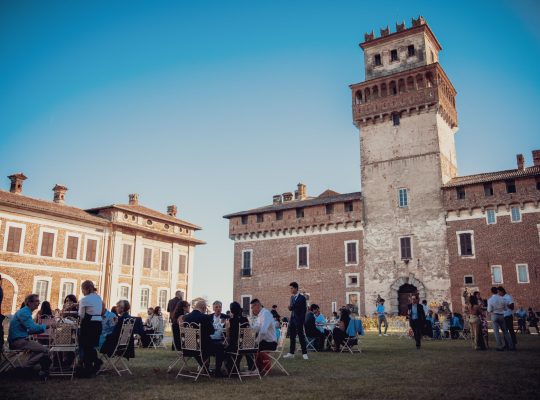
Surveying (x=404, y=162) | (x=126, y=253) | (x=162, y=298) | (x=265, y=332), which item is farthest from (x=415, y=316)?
(x=162, y=298)

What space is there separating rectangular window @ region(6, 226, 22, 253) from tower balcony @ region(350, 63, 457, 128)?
2361 cm

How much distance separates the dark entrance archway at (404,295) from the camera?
29250 millimetres

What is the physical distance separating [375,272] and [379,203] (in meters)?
4.80

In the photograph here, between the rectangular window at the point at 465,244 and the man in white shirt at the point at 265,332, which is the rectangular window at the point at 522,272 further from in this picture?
the man in white shirt at the point at 265,332

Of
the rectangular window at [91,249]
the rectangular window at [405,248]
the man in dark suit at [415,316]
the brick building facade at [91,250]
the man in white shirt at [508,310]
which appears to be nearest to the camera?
the man in white shirt at [508,310]

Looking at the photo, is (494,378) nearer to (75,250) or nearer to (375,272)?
(375,272)

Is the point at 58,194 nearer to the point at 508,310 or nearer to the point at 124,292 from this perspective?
the point at 124,292

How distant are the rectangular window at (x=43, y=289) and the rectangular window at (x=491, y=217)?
27.1 m

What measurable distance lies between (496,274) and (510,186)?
5.46 m

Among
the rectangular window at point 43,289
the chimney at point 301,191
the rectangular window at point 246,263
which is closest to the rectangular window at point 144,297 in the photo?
the rectangular window at point 43,289

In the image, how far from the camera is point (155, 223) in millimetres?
34281

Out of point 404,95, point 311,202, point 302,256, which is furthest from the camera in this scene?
point 311,202

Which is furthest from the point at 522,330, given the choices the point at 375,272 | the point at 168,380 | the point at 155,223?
the point at 155,223

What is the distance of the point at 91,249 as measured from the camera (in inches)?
1168
